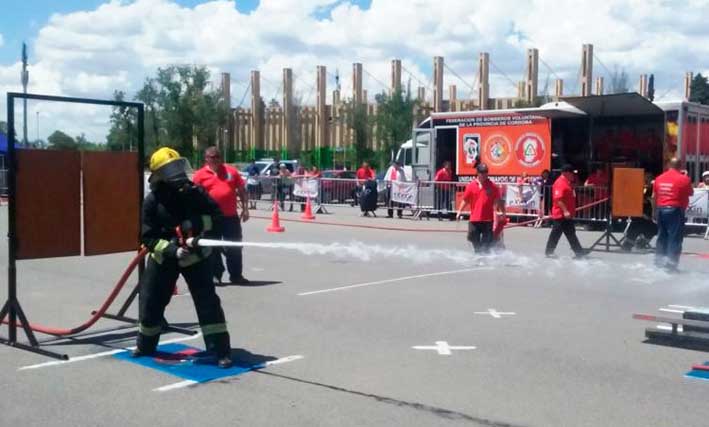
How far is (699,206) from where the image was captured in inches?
780

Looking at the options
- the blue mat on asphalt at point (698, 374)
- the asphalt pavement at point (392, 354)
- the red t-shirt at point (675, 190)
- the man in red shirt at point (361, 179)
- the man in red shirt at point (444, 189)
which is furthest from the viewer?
the man in red shirt at point (361, 179)

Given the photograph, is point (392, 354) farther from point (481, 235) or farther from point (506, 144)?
point (506, 144)

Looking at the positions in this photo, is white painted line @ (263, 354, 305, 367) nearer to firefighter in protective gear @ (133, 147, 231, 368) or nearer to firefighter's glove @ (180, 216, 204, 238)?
firefighter in protective gear @ (133, 147, 231, 368)

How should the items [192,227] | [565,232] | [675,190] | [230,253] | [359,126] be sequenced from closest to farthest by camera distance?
[192,227], [230,253], [675,190], [565,232], [359,126]

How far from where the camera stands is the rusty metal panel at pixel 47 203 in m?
7.59

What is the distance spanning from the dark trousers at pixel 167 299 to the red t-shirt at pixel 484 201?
7.29m

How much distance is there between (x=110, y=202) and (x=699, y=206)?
15.9 meters

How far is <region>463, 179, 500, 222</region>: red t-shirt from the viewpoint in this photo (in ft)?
44.3

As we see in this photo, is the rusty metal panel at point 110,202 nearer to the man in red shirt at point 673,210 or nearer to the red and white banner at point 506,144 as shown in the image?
the man in red shirt at point 673,210

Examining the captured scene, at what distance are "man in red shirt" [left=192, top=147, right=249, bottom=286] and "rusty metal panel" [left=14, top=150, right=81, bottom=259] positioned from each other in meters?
2.88

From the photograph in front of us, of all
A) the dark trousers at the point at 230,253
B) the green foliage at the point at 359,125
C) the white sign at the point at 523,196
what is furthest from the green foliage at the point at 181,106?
the dark trousers at the point at 230,253

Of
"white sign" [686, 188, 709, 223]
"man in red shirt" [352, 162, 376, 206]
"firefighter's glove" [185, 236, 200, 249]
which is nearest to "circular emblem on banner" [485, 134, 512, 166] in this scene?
"man in red shirt" [352, 162, 376, 206]

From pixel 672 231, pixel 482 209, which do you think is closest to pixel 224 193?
pixel 482 209

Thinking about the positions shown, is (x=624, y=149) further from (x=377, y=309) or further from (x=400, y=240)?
(x=377, y=309)
